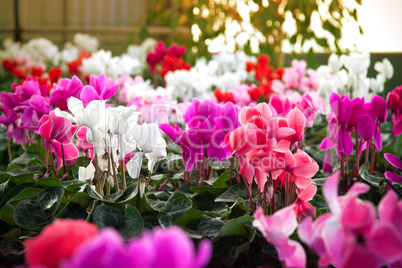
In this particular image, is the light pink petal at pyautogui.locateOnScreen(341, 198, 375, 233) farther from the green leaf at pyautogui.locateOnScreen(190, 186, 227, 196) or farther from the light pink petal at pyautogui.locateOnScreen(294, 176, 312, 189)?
the green leaf at pyautogui.locateOnScreen(190, 186, 227, 196)

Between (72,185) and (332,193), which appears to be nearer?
(332,193)

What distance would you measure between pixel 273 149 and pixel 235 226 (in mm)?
138

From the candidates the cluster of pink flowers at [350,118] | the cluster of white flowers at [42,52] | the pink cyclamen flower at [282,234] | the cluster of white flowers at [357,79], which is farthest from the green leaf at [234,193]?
the cluster of white flowers at [42,52]

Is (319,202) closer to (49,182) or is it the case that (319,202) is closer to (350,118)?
(350,118)

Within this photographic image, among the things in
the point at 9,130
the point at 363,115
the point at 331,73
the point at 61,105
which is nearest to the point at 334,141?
the point at 363,115

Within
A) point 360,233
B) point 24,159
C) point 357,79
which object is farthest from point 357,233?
point 357,79

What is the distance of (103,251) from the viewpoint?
31cm

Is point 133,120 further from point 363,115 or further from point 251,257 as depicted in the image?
point 363,115

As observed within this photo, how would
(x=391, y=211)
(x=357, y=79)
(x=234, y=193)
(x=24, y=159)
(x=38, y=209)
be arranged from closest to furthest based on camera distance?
(x=391, y=211) < (x=38, y=209) < (x=234, y=193) < (x=24, y=159) < (x=357, y=79)

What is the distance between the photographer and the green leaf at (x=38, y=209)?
763mm

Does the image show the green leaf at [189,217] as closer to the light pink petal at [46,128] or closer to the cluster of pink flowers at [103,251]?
the light pink petal at [46,128]

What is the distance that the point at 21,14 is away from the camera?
253 inches

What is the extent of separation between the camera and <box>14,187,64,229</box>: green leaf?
763 mm

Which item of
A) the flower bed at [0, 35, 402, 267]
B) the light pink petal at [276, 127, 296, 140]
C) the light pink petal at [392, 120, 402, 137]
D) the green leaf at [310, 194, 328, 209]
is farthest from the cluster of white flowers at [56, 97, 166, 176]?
the light pink petal at [392, 120, 402, 137]
